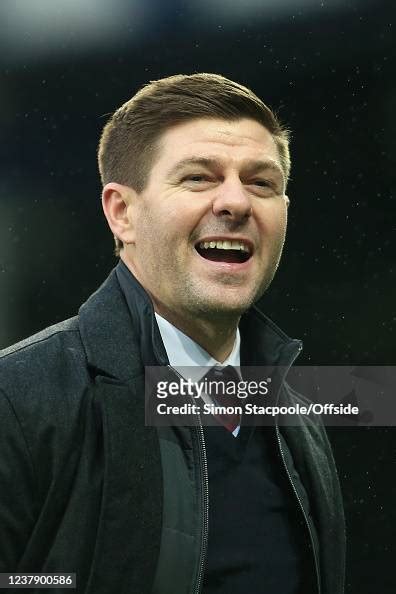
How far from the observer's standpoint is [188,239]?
35.4 inches

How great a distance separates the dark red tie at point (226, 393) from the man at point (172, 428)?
14mm

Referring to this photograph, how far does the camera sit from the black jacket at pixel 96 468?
77 centimetres

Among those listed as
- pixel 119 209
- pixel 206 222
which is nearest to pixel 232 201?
pixel 206 222

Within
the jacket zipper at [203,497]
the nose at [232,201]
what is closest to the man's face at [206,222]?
the nose at [232,201]

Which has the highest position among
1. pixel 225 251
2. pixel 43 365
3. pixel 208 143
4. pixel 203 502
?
pixel 208 143

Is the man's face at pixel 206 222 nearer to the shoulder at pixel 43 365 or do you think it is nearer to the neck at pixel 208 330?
the neck at pixel 208 330

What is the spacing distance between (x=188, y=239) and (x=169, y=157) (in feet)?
0.31

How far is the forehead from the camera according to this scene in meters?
0.90

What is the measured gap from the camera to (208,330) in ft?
3.07

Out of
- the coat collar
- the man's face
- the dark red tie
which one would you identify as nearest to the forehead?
the man's face

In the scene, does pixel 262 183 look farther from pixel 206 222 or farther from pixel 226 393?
pixel 226 393

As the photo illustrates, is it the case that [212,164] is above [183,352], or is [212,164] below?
above

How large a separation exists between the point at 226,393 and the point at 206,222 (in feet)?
0.64

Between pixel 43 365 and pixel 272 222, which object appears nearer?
pixel 43 365
